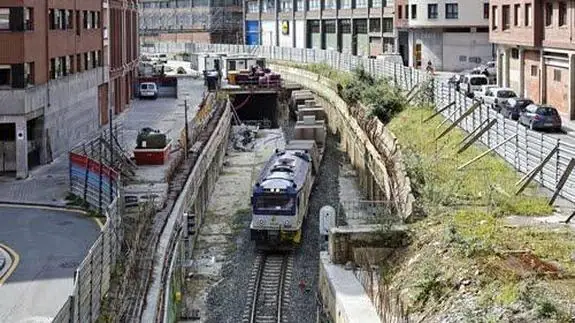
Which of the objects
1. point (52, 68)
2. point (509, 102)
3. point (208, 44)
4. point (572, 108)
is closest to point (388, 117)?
point (509, 102)

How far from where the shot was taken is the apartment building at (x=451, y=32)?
8288 centimetres

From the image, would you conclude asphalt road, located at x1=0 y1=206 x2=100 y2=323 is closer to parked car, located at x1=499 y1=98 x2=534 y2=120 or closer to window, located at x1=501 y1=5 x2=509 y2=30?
parked car, located at x1=499 y1=98 x2=534 y2=120

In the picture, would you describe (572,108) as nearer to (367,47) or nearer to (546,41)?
(546,41)

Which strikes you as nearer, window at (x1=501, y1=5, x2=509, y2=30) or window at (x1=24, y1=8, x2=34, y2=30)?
window at (x1=24, y1=8, x2=34, y2=30)

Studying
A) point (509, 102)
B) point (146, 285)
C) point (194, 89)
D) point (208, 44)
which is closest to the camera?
point (146, 285)

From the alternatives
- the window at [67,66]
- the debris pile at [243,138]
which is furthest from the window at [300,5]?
the window at [67,66]

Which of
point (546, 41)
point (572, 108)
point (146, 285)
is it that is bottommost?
point (146, 285)

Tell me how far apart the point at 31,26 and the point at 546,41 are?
1138 inches

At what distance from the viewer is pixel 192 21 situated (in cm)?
14162

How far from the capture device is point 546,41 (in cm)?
5375

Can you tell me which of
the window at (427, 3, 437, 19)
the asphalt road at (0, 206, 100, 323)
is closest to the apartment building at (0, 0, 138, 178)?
the asphalt road at (0, 206, 100, 323)

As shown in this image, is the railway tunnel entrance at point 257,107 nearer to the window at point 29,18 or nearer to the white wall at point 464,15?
the white wall at point 464,15

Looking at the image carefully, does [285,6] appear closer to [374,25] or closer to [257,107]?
[374,25]

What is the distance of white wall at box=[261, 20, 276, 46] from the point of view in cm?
12688
